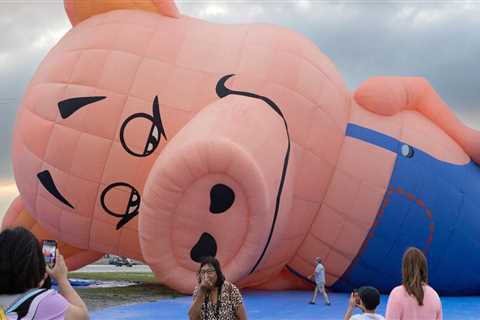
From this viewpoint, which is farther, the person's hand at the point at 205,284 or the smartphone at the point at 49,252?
the person's hand at the point at 205,284

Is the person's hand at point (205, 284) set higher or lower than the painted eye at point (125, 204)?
higher

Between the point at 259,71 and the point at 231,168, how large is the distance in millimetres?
2108

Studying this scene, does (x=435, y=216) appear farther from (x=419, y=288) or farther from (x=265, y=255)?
(x=419, y=288)

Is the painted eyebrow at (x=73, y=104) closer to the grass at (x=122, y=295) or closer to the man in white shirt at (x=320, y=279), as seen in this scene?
the grass at (x=122, y=295)

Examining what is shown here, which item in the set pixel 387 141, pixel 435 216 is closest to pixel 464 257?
pixel 435 216

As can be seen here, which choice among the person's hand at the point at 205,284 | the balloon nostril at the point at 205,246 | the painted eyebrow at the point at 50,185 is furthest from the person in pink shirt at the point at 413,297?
the painted eyebrow at the point at 50,185

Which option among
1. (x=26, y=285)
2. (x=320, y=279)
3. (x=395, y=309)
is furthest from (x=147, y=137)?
(x=26, y=285)

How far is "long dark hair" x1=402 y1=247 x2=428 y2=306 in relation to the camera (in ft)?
9.81

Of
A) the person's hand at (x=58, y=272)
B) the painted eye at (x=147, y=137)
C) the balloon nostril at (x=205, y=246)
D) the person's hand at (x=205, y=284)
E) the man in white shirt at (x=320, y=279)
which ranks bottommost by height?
the man in white shirt at (x=320, y=279)

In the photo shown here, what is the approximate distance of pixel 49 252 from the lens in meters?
2.18

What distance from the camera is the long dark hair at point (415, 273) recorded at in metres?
2.99

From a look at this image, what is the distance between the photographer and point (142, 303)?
884cm

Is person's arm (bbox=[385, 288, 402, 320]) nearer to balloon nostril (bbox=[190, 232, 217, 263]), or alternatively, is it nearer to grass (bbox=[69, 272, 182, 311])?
balloon nostril (bbox=[190, 232, 217, 263])

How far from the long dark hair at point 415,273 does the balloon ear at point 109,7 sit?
7012mm
